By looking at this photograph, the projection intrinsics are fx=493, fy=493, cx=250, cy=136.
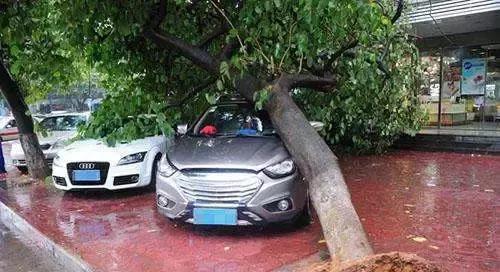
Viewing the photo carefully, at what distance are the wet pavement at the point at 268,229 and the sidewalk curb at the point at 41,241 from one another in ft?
0.30

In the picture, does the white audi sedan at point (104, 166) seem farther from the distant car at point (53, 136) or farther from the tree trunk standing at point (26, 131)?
the tree trunk standing at point (26, 131)

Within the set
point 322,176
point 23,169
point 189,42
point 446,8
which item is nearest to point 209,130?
point 189,42

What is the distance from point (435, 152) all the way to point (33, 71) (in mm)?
9330

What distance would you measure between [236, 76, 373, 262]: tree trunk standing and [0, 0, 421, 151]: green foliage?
1.12 ft

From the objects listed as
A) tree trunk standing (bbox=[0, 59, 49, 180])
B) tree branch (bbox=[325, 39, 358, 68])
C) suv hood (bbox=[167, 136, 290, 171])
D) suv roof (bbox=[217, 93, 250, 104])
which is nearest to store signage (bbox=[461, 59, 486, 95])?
suv roof (bbox=[217, 93, 250, 104])

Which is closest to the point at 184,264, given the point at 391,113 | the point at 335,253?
the point at 335,253

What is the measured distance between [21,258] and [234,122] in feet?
10.3

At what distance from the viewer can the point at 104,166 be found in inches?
313

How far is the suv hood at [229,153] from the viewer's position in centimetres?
562

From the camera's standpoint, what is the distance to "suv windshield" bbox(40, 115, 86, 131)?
499 inches

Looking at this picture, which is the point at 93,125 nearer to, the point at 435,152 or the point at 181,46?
the point at 181,46

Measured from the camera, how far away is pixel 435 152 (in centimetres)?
1232

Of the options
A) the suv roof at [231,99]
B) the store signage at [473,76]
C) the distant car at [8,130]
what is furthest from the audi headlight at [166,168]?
the distant car at [8,130]

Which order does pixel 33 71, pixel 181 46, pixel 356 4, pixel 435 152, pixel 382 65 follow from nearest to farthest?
pixel 356 4 → pixel 181 46 → pixel 382 65 → pixel 33 71 → pixel 435 152
